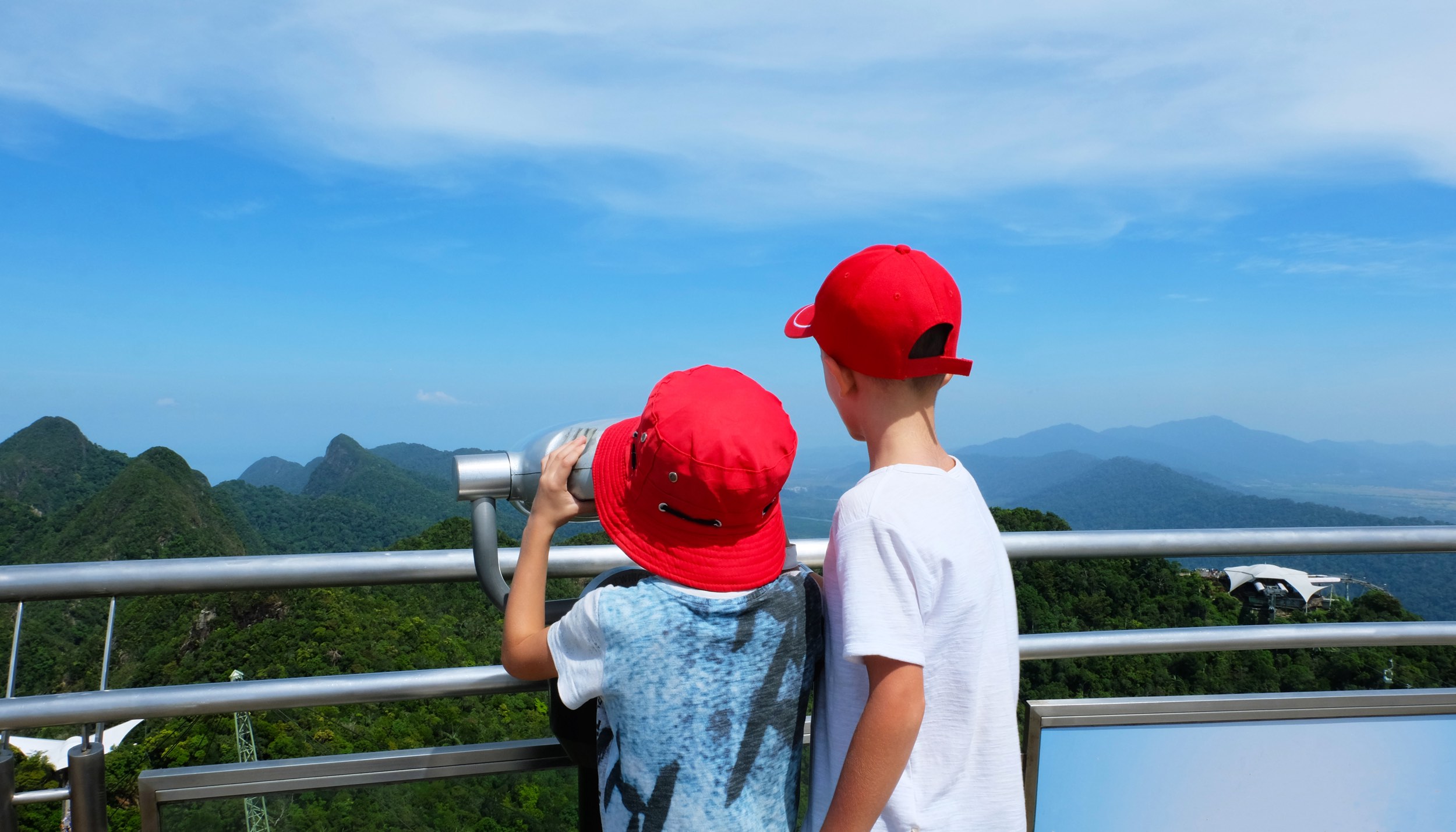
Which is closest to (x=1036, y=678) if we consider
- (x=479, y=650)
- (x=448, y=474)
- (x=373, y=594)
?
(x=479, y=650)

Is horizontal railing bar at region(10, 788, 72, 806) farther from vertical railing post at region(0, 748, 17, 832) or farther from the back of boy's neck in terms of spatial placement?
the back of boy's neck

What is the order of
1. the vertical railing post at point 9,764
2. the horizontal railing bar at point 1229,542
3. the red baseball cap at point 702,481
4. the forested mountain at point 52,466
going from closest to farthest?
the red baseball cap at point 702,481 → the vertical railing post at point 9,764 → the horizontal railing bar at point 1229,542 → the forested mountain at point 52,466

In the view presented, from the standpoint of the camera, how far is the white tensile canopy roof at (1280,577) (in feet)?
10.2

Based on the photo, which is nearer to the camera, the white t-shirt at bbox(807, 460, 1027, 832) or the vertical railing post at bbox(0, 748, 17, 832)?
the white t-shirt at bbox(807, 460, 1027, 832)

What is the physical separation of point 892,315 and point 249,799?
134cm

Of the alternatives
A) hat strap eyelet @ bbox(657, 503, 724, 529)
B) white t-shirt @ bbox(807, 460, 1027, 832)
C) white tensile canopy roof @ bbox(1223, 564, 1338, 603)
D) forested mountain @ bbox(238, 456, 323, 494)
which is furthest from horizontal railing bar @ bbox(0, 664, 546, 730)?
forested mountain @ bbox(238, 456, 323, 494)

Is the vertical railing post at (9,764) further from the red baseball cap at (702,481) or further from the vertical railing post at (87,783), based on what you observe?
the red baseball cap at (702,481)

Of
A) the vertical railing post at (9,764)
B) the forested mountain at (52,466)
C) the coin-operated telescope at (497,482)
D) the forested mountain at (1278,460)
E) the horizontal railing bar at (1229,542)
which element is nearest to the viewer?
the coin-operated telescope at (497,482)

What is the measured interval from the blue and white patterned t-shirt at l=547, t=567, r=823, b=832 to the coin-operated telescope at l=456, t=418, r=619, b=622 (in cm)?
20

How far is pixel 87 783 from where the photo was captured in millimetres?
1505

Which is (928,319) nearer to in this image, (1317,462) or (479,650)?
(479,650)

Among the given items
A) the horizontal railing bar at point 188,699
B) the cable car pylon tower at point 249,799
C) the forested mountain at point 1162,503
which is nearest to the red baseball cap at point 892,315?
the horizontal railing bar at point 188,699

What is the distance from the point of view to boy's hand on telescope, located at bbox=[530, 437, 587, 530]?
127 centimetres

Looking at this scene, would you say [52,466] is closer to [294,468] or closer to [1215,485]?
[294,468]
